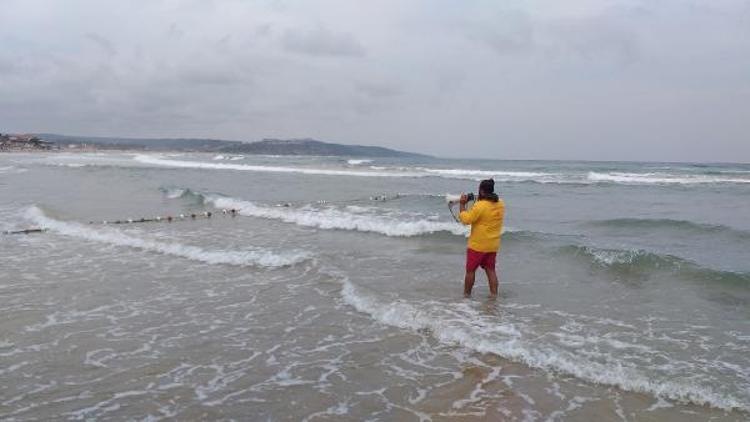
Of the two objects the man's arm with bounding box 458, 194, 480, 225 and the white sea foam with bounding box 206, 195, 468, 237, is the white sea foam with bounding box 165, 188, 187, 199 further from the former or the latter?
the man's arm with bounding box 458, 194, 480, 225

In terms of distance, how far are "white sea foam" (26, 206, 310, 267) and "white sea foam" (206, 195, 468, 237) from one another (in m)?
4.18

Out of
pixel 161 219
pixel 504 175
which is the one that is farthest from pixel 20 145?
pixel 161 219

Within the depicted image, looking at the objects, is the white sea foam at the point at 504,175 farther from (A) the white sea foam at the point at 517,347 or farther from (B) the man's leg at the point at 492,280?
(A) the white sea foam at the point at 517,347

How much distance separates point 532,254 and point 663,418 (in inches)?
311

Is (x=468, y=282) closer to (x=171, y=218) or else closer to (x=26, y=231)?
(x=26, y=231)

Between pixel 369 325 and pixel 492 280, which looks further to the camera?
pixel 492 280

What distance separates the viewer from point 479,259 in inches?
355

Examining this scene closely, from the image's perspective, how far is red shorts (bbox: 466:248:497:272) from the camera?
9.00m

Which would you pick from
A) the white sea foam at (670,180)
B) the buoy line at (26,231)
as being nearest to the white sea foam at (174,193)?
the buoy line at (26,231)

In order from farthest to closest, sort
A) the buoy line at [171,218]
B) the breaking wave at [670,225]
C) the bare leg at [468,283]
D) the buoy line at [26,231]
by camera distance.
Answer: the buoy line at [171,218] < the breaking wave at [670,225] < the buoy line at [26,231] < the bare leg at [468,283]

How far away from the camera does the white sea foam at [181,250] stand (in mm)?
12055

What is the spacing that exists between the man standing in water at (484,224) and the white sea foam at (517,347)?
2.78 ft

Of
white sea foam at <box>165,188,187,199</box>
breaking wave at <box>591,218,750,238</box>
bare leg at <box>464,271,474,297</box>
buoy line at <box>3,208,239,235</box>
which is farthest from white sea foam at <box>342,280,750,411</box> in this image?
white sea foam at <box>165,188,187,199</box>

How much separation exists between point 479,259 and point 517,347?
2396mm
